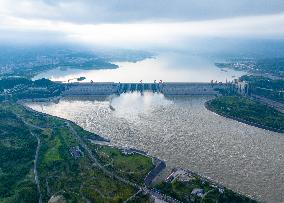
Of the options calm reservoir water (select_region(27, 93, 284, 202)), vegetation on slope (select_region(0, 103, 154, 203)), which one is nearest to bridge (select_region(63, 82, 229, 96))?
calm reservoir water (select_region(27, 93, 284, 202))

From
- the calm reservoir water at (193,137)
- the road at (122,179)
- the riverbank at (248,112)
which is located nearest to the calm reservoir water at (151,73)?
the calm reservoir water at (193,137)

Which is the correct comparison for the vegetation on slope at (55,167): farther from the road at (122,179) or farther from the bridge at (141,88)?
the bridge at (141,88)

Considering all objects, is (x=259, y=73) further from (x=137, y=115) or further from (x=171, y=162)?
(x=171, y=162)

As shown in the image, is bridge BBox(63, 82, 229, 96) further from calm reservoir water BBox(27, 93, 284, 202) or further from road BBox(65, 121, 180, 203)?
road BBox(65, 121, 180, 203)

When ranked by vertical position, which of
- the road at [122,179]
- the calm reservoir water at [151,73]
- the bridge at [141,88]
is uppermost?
the calm reservoir water at [151,73]

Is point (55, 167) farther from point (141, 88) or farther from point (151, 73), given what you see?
point (151, 73)
